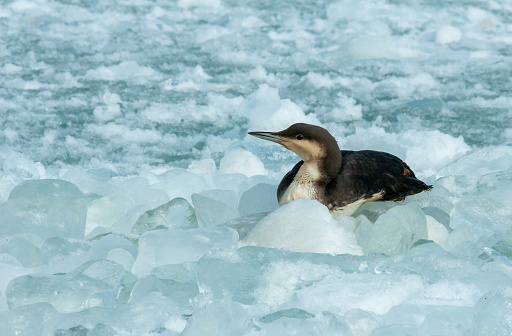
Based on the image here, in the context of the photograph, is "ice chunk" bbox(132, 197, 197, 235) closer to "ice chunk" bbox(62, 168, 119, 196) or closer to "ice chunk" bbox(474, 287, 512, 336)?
"ice chunk" bbox(62, 168, 119, 196)

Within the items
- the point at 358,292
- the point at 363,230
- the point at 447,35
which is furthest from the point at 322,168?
the point at 447,35

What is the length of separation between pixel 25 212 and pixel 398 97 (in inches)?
95.3

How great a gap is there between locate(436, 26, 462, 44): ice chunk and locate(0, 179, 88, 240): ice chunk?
11.0ft

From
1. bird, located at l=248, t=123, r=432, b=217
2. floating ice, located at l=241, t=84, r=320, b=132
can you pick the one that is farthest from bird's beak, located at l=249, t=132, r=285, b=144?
floating ice, located at l=241, t=84, r=320, b=132

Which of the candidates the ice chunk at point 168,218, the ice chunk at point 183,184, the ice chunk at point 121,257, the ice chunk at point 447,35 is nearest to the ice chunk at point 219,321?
the ice chunk at point 121,257

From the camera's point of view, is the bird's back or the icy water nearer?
the icy water

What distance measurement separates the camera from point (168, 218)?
274cm

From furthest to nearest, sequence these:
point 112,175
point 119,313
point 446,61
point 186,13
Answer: point 186,13
point 446,61
point 112,175
point 119,313

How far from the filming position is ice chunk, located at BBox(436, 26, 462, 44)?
17.9 feet

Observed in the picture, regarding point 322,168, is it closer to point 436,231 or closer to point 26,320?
point 436,231

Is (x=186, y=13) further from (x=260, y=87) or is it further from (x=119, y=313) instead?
(x=119, y=313)

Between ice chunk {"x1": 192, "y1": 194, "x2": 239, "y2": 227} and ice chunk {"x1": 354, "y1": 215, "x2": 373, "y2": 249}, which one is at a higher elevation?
ice chunk {"x1": 354, "y1": 215, "x2": 373, "y2": 249}

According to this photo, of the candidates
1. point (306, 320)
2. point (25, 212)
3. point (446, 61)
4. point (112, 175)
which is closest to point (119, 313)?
point (306, 320)

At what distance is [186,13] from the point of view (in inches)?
238
